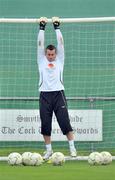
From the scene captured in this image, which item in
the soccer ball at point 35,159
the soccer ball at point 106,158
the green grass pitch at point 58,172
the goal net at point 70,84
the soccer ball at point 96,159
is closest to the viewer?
the green grass pitch at point 58,172

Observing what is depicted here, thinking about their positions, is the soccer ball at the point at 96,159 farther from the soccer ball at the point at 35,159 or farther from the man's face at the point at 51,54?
the man's face at the point at 51,54

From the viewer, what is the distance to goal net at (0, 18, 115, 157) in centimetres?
1614

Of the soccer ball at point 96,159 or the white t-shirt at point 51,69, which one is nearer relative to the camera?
the soccer ball at point 96,159

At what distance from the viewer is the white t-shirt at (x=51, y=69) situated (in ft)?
45.4

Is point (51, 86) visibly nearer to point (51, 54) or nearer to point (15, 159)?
point (51, 54)

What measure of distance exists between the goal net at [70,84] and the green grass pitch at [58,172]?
6.36 ft

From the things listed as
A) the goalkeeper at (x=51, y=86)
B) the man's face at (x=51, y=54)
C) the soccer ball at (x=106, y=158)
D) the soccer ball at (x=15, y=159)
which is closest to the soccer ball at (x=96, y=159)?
the soccer ball at (x=106, y=158)

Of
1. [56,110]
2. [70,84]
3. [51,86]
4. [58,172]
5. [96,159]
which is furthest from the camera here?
[70,84]

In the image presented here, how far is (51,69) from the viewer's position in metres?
13.9

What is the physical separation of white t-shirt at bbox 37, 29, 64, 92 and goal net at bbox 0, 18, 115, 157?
231 centimetres

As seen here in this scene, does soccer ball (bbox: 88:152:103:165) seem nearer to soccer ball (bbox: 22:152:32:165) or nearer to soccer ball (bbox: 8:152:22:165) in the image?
soccer ball (bbox: 22:152:32:165)

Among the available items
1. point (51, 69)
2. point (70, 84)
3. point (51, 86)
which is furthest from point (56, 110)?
point (70, 84)

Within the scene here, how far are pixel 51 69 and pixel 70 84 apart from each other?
3.59m

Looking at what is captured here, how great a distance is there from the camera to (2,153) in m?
16.4
